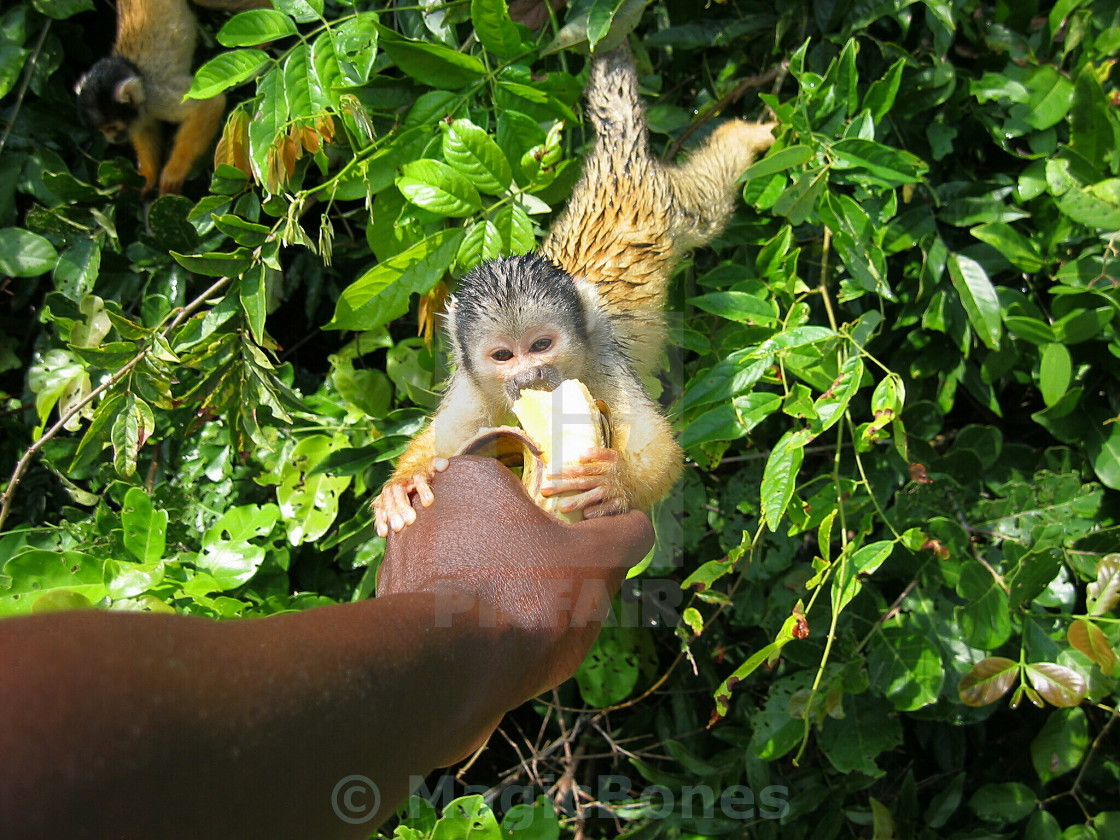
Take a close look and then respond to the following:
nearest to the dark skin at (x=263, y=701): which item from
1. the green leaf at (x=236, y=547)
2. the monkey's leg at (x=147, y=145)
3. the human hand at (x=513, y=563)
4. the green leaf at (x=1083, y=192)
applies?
the human hand at (x=513, y=563)

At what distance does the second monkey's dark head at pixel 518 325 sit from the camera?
5.65ft

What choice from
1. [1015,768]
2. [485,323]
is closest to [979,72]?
[485,323]

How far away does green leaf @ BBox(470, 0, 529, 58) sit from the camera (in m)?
1.50

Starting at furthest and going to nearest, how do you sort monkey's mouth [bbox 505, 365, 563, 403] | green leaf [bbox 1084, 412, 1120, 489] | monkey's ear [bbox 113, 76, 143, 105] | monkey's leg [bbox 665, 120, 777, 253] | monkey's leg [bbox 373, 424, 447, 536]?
monkey's ear [bbox 113, 76, 143, 105] → monkey's leg [bbox 665, 120, 777, 253] → green leaf [bbox 1084, 412, 1120, 489] → monkey's mouth [bbox 505, 365, 563, 403] → monkey's leg [bbox 373, 424, 447, 536]

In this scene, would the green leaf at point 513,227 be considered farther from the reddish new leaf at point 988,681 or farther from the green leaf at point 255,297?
the reddish new leaf at point 988,681

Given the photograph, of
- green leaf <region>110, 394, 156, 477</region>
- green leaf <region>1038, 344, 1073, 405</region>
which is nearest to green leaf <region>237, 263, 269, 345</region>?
green leaf <region>110, 394, 156, 477</region>

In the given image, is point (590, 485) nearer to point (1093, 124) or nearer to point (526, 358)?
point (526, 358)

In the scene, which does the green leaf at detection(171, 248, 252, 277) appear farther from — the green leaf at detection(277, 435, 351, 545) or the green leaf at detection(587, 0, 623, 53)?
the green leaf at detection(587, 0, 623, 53)

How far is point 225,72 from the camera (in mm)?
A: 1581

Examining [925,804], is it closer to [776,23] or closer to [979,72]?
[979,72]

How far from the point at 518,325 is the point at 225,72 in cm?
73

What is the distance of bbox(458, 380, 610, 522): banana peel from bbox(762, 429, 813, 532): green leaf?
0.30 meters

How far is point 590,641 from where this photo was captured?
3.29ft

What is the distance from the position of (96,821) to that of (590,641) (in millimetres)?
645
